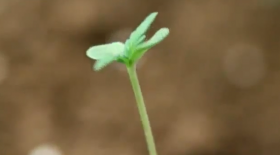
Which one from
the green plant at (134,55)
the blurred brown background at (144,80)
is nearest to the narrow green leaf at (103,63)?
the green plant at (134,55)

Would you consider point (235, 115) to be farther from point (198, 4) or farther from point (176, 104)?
point (198, 4)

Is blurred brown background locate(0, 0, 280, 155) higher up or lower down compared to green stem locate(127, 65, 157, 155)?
higher up

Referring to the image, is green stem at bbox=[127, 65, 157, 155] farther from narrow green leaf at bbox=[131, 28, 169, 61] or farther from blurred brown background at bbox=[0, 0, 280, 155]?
blurred brown background at bbox=[0, 0, 280, 155]

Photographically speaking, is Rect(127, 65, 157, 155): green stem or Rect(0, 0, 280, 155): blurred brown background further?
Rect(0, 0, 280, 155): blurred brown background

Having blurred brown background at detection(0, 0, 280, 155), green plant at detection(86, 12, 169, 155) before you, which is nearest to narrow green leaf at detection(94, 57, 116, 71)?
green plant at detection(86, 12, 169, 155)

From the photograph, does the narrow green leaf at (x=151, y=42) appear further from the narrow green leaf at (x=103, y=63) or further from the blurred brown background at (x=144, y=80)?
the blurred brown background at (x=144, y=80)

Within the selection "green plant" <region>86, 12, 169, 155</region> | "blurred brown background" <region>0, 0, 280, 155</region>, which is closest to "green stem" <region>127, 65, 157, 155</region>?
"green plant" <region>86, 12, 169, 155</region>

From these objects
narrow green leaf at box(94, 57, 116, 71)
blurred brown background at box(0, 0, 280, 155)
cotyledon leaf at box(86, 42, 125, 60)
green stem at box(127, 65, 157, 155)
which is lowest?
green stem at box(127, 65, 157, 155)
